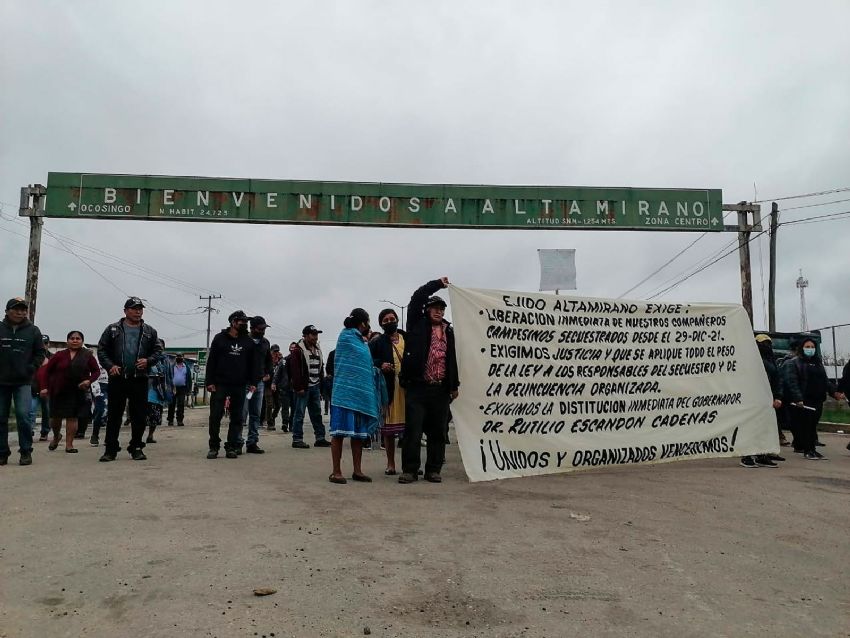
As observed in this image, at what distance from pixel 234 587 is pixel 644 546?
8.09 ft

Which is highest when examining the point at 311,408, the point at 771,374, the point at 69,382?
the point at 771,374

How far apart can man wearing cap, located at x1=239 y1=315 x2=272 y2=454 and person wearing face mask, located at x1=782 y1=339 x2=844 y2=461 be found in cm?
726

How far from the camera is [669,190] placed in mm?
15547

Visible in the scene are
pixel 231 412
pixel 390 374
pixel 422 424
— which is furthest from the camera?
pixel 231 412

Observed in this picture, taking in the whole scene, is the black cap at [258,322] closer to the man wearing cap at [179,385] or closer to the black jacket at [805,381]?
the man wearing cap at [179,385]

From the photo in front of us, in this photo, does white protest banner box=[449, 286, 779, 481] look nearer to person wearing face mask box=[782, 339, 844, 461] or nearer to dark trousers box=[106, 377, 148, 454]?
person wearing face mask box=[782, 339, 844, 461]

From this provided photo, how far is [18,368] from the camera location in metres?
7.35

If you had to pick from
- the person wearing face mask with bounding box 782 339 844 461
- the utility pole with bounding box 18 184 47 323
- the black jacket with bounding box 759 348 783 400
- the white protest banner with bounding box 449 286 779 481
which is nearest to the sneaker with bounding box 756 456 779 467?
the white protest banner with bounding box 449 286 779 481

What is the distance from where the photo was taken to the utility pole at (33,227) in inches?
570

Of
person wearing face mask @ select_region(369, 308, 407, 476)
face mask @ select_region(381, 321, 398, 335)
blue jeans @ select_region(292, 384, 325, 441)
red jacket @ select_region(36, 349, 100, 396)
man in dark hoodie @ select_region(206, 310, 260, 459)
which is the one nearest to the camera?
person wearing face mask @ select_region(369, 308, 407, 476)

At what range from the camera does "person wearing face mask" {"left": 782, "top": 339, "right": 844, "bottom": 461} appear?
902 centimetres

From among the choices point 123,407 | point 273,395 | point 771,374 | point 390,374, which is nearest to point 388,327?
point 390,374

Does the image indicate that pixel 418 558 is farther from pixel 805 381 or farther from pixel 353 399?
pixel 805 381

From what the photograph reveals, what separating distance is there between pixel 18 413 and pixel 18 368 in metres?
0.51
